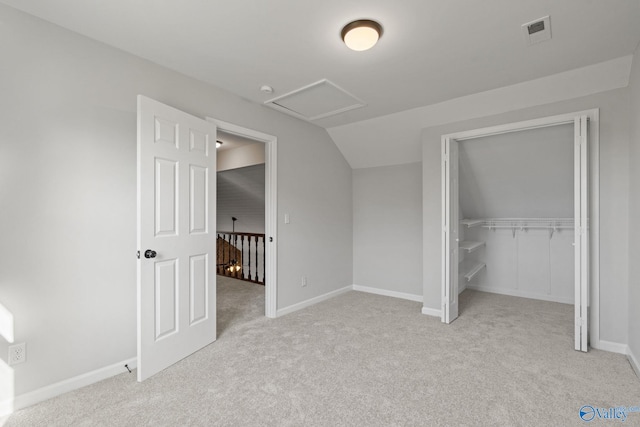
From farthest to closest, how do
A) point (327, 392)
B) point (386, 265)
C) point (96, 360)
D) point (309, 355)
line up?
1. point (386, 265)
2. point (309, 355)
3. point (96, 360)
4. point (327, 392)

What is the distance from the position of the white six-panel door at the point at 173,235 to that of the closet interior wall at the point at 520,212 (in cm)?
300

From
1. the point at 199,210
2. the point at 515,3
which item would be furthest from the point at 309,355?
the point at 515,3

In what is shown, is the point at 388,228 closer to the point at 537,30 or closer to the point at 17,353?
the point at 537,30

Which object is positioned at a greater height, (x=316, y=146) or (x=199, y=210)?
(x=316, y=146)

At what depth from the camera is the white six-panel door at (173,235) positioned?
2.18 m

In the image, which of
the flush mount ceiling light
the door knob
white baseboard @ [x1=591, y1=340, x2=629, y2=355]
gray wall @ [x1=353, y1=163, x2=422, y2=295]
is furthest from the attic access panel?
white baseboard @ [x1=591, y1=340, x2=629, y2=355]

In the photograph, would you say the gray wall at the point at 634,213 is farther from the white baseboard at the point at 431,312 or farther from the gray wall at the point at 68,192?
the gray wall at the point at 68,192

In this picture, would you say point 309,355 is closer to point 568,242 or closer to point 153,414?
point 153,414

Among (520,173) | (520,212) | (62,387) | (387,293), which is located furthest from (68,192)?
(520,212)

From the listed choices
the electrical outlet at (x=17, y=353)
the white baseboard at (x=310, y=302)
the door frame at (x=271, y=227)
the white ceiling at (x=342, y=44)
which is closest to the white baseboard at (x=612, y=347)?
the white ceiling at (x=342, y=44)

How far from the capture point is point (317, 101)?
10.6 ft

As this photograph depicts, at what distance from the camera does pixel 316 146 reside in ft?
13.4

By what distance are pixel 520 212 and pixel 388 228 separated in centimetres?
183

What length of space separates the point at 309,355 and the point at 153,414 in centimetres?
115
